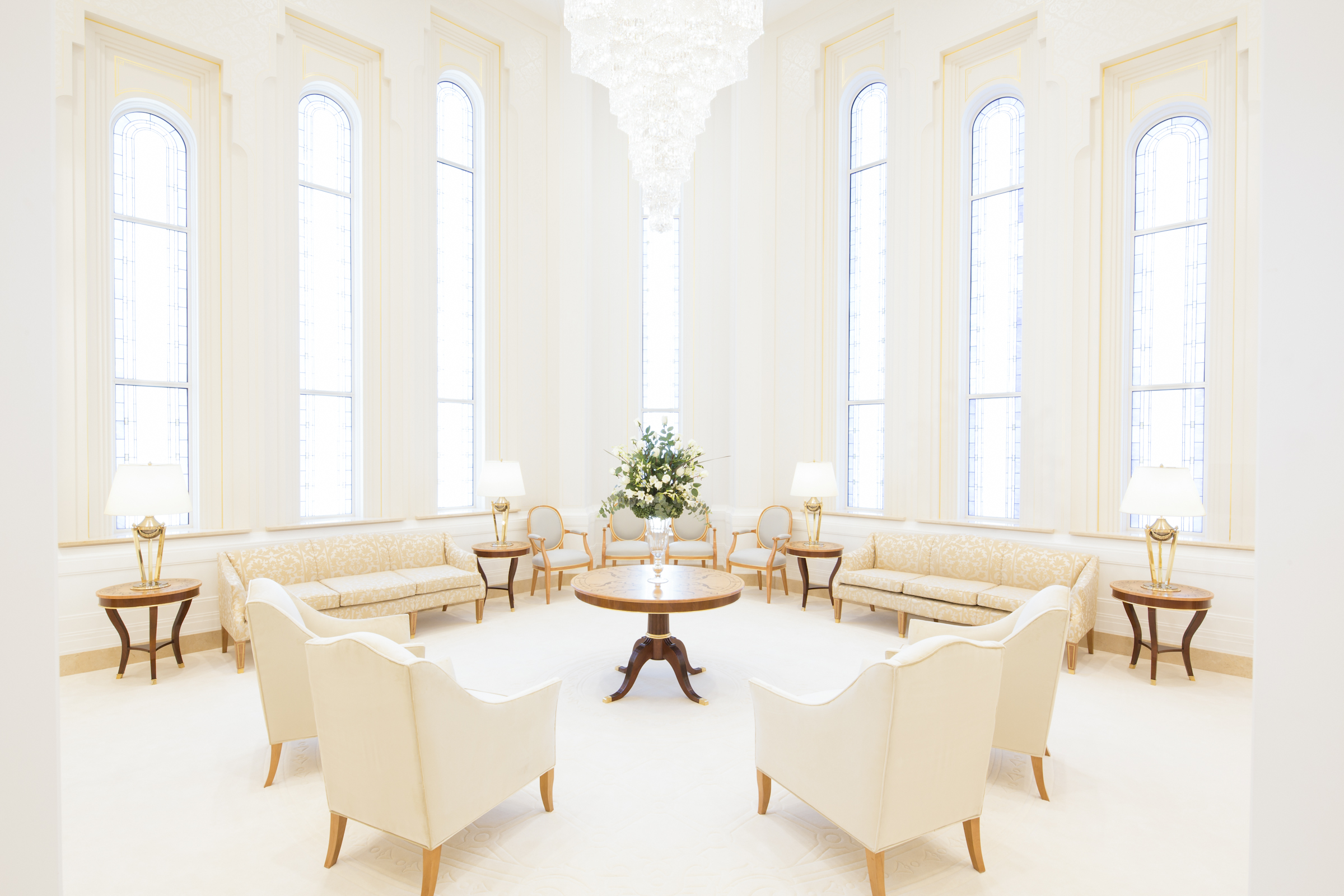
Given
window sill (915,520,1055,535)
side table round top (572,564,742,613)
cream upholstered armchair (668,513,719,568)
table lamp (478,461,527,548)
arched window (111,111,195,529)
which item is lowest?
cream upholstered armchair (668,513,719,568)

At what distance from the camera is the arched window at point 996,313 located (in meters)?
6.45

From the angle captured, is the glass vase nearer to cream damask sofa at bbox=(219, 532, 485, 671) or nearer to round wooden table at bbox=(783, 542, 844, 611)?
cream damask sofa at bbox=(219, 532, 485, 671)

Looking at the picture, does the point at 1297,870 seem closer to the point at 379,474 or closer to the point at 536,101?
the point at 379,474

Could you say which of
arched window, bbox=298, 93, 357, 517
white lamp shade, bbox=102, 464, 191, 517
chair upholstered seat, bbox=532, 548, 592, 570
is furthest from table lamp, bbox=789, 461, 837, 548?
white lamp shade, bbox=102, 464, 191, 517

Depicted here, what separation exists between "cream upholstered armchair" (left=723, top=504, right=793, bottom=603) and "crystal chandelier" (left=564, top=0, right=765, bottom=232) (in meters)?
3.96

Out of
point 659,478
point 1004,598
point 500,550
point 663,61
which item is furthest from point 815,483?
point 663,61

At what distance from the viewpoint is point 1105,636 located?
5.45 metres

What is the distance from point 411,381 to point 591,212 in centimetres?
318

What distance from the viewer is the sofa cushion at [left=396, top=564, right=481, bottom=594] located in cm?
580

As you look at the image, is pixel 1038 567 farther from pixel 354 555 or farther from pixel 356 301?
pixel 356 301

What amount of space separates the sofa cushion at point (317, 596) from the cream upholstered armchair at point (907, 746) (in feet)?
13.8

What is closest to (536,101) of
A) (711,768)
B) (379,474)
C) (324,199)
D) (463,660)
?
(324,199)

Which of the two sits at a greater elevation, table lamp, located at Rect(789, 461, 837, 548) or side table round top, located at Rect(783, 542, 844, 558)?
table lamp, located at Rect(789, 461, 837, 548)

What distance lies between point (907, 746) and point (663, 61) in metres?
4.44
